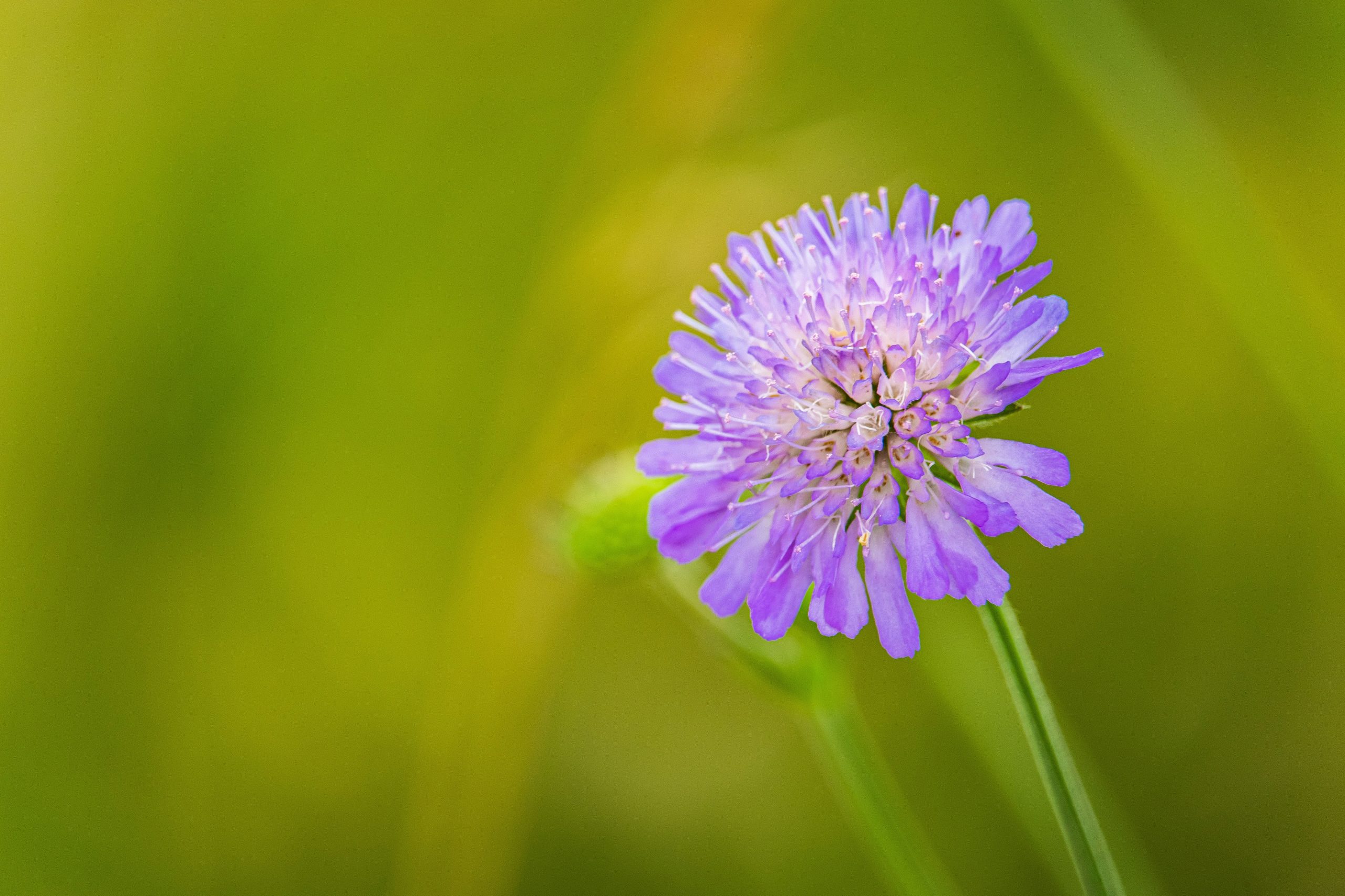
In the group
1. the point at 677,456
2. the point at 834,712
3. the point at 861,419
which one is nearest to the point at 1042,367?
Answer: the point at 861,419

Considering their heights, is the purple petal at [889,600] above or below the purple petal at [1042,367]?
below

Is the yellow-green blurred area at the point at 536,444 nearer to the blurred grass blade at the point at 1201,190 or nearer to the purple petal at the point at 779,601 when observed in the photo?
the blurred grass blade at the point at 1201,190

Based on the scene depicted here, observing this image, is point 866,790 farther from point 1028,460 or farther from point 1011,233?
point 1011,233

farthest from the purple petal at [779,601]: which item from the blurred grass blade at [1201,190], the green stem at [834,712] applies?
the blurred grass blade at [1201,190]

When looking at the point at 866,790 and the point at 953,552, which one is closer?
the point at 953,552

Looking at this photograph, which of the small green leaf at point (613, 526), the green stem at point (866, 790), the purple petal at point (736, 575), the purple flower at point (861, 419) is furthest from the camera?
the small green leaf at point (613, 526)

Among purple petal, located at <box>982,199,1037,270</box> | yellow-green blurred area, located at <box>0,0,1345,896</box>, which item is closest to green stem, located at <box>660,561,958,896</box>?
yellow-green blurred area, located at <box>0,0,1345,896</box>
